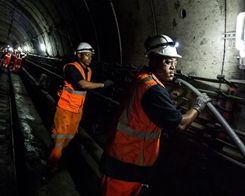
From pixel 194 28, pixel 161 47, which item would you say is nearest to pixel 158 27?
pixel 194 28

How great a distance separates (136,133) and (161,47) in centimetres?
84

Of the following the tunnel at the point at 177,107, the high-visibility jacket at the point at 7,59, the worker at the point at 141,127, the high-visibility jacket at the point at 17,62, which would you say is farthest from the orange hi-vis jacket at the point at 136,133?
the high-visibility jacket at the point at 17,62

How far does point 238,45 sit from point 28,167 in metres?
3.64

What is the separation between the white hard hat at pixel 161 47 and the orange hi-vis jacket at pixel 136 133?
0.24 m

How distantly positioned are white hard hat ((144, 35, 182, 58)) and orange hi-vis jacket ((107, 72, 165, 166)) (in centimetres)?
24

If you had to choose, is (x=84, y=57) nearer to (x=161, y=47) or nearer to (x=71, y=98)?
(x=71, y=98)

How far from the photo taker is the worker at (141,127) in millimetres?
2099

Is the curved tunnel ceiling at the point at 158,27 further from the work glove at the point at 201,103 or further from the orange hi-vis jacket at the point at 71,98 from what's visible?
the orange hi-vis jacket at the point at 71,98

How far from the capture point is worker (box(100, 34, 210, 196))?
6.89 feet

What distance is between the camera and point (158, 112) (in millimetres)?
2000

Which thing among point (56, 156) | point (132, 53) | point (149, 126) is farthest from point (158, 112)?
point (132, 53)

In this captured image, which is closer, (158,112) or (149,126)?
(158,112)

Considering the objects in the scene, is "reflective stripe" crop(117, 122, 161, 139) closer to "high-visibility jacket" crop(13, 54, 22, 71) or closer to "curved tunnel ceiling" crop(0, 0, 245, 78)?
"curved tunnel ceiling" crop(0, 0, 245, 78)

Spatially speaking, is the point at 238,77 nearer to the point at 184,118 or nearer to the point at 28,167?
the point at 184,118
